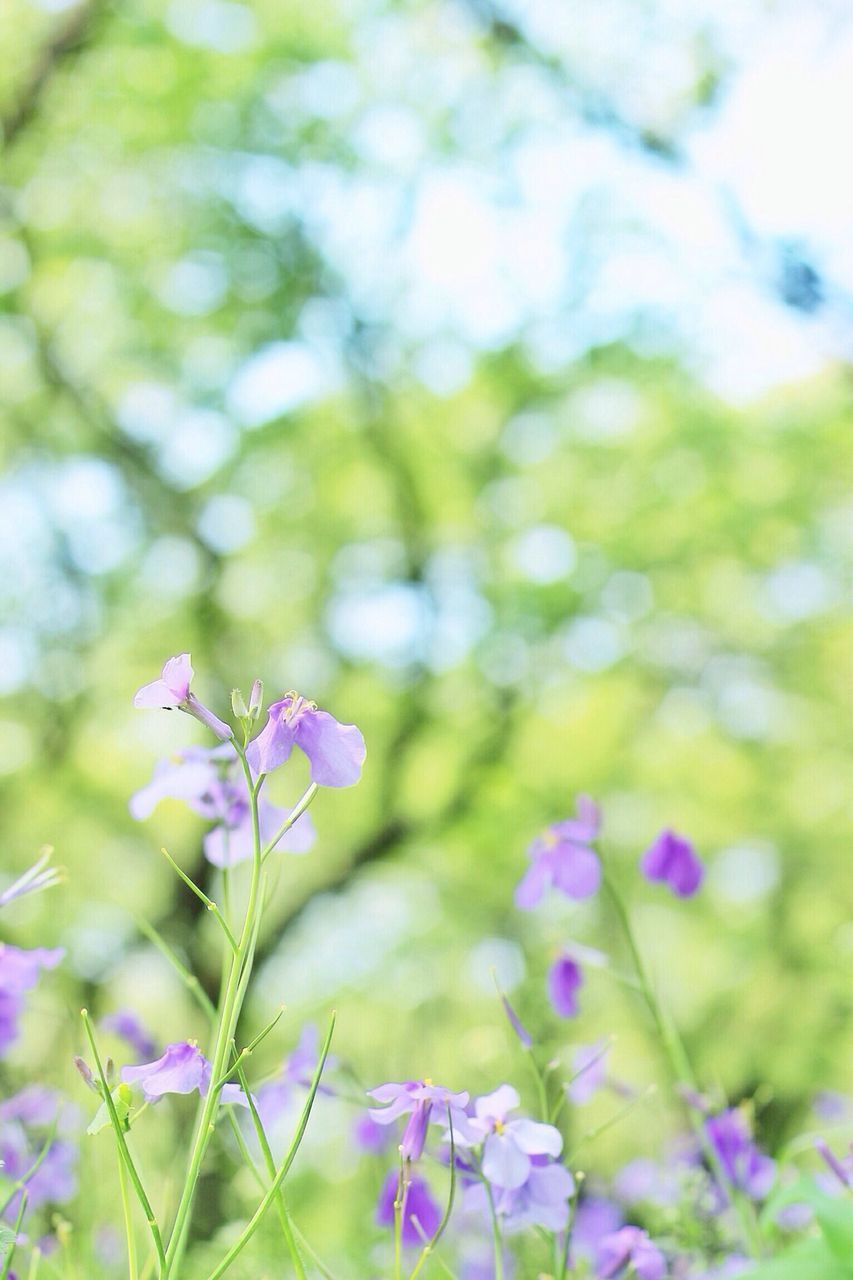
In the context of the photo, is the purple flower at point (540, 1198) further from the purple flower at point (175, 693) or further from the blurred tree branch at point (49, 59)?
the blurred tree branch at point (49, 59)

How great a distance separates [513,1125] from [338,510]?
8443 millimetres

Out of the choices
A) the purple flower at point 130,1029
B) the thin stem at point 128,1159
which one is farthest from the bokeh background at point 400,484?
the thin stem at point 128,1159

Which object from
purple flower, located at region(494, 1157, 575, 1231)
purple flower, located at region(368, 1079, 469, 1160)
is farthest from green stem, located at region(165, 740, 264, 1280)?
purple flower, located at region(494, 1157, 575, 1231)

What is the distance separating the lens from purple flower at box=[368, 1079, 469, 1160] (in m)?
0.84

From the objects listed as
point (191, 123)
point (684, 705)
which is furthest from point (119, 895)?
point (191, 123)

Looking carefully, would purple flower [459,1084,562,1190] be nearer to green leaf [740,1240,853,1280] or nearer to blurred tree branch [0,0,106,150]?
green leaf [740,1240,853,1280]

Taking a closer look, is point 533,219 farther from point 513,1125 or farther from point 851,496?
point 513,1125

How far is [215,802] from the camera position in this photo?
3.53 ft

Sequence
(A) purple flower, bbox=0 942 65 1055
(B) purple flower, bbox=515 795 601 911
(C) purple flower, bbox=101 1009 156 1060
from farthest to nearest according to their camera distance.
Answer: (C) purple flower, bbox=101 1009 156 1060, (B) purple flower, bbox=515 795 601 911, (A) purple flower, bbox=0 942 65 1055

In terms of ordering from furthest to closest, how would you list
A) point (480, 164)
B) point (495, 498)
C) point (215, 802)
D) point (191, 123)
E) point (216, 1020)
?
point (495, 498) < point (480, 164) < point (191, 123) < point (215, 802) < point (216, 1020)

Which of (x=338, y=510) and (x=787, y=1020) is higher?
(x=338, y=510)

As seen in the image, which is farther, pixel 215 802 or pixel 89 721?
pixel 89 721

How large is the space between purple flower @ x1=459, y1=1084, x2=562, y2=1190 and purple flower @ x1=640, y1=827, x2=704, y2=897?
451 mm

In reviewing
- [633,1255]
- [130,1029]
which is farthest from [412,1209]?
[130,1029]
